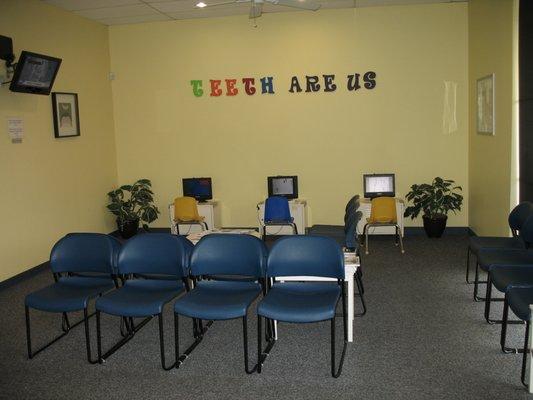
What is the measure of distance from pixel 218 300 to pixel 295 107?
15.0 feet

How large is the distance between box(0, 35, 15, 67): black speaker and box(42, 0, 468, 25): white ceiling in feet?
3.88

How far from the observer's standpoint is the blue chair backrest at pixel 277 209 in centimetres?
701

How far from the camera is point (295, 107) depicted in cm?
779

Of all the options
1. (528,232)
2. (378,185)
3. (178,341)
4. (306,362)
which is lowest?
(306,362)

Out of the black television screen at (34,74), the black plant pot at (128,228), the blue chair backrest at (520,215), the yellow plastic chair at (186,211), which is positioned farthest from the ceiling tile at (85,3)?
the blue chair backrest at (520,215)

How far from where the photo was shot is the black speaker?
551cm

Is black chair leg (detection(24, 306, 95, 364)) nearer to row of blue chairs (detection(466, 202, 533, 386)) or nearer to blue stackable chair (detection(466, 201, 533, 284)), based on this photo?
row of blue chairs (detection(466, 202, 533, 386))

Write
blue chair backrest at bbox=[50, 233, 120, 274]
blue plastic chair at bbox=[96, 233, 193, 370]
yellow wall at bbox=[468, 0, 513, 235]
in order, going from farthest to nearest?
yellow wall at bbox=[468, 0, 513, 235], blue chair backrest at bbox=[50, 233, 120, 274], blue plastic chair at bbox=[96, 233, 193, 370]

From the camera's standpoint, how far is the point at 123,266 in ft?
13.7

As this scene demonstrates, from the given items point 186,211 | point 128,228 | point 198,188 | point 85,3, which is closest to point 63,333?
point 186,211

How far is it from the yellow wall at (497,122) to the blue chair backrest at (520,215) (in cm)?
74

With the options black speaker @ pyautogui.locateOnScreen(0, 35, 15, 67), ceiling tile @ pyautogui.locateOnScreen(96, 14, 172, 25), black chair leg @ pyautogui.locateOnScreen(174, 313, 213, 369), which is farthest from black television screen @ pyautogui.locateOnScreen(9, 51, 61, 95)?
black chair leg @ pyautogui.locateOnScreen(174, 313, 213, 369)

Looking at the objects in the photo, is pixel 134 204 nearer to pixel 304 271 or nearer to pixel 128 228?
pixel 128 228

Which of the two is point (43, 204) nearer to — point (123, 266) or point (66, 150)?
point (66, 150)
